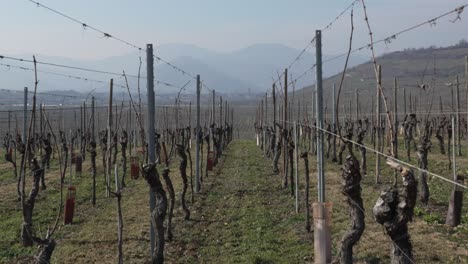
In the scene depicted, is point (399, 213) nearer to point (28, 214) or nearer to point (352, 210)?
point (352, 210)

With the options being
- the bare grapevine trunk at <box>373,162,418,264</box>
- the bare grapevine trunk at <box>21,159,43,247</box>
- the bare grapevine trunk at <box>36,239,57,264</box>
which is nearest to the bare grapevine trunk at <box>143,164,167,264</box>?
the bare grapevine trunk at <box>36,239,57,264</box>

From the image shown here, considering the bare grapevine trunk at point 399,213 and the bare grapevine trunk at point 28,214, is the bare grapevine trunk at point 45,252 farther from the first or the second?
the bare grapevine trunk at point 399,213

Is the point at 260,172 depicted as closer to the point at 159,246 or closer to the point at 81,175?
the point at 81,175

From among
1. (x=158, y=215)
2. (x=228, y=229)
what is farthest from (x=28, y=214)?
(x=228, y=229)

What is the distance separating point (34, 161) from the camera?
11188mm

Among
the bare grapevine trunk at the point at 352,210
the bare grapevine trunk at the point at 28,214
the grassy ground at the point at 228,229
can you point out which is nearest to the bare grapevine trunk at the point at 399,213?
the bare grapevine trunk at the point at 352,210

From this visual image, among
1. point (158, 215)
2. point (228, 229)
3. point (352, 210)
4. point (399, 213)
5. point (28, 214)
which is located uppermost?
point (399, 213)

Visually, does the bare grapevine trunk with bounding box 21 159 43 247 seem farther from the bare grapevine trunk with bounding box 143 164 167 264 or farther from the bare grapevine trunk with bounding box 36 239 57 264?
the bare grapevine trunk with bounding box 143 164 167 264

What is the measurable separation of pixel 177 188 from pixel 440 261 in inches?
373

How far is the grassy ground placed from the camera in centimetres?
823

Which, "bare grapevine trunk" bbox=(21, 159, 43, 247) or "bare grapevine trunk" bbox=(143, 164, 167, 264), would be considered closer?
"bare grapevine trunk" bbox=(143, 164, 167, 264)

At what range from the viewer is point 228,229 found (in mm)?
10297

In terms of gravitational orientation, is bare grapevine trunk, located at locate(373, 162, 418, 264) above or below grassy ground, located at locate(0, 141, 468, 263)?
above

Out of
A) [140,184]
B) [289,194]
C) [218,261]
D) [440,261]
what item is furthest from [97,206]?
[440,261]
